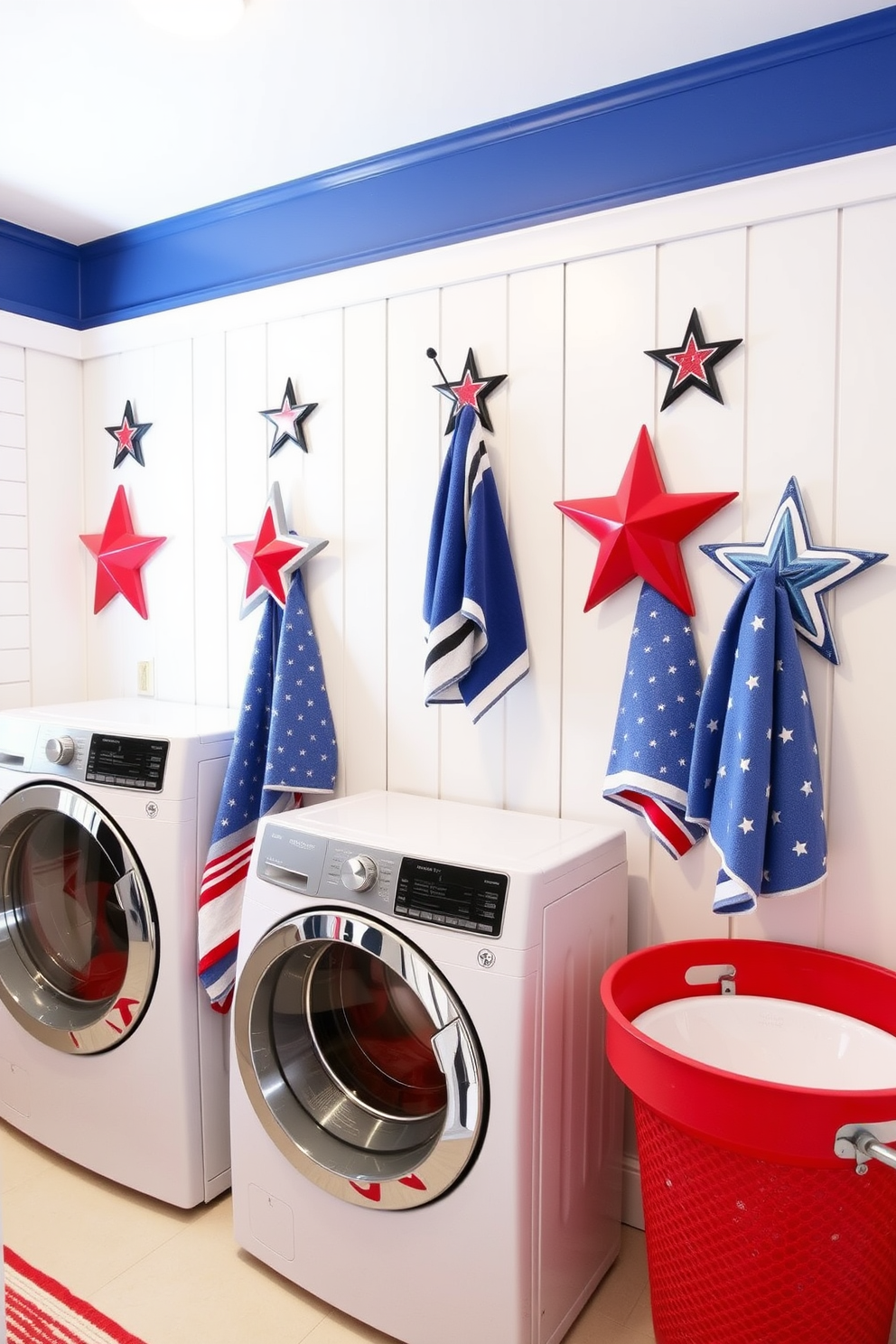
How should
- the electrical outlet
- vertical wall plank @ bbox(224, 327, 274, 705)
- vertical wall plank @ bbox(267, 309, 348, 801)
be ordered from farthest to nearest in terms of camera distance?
the electrical outlet → vertical wall plank @ bbox(224, 327, 274, 705) → vertical wall plank @ bbox(267, 309, 348, 801)

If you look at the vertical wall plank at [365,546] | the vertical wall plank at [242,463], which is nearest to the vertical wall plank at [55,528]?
the vertical wall plank at [242,463]

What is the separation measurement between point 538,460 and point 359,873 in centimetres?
92

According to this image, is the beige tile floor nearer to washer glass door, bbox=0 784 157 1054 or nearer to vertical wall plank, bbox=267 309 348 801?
washer glass door, bbox=0 784 157 1054

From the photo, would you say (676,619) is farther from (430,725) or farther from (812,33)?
(812,33)

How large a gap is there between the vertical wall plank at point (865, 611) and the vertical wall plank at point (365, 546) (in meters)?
0.98

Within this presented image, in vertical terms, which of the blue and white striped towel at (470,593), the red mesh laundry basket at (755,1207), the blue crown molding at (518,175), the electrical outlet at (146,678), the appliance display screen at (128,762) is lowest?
the red mesh laundry basket at (755,1207)

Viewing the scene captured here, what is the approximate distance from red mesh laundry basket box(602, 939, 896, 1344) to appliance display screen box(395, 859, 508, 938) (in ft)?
0.77

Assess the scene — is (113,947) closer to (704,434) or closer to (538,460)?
(538,460)

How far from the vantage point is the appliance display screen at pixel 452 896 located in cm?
146

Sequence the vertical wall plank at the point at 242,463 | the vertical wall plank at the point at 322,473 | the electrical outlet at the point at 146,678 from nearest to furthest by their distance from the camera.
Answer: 1. the vertical wall plank at the point at 322,473
2. the vertical wall plank at the point at 242,463
3. the electrical outlet at the point at 146,678

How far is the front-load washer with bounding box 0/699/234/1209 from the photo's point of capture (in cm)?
196

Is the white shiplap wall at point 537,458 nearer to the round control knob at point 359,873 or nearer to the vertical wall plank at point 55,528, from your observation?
the vertical wall plank at point 55,528

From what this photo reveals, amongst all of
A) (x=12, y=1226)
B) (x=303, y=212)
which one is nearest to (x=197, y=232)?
(x=303, y=212)

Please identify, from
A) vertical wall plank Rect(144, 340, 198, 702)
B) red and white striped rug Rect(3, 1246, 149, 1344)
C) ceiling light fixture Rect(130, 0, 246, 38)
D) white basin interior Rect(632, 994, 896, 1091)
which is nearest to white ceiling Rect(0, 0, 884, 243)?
ceiling light fixture Rect(130, 0, 246, 38)
